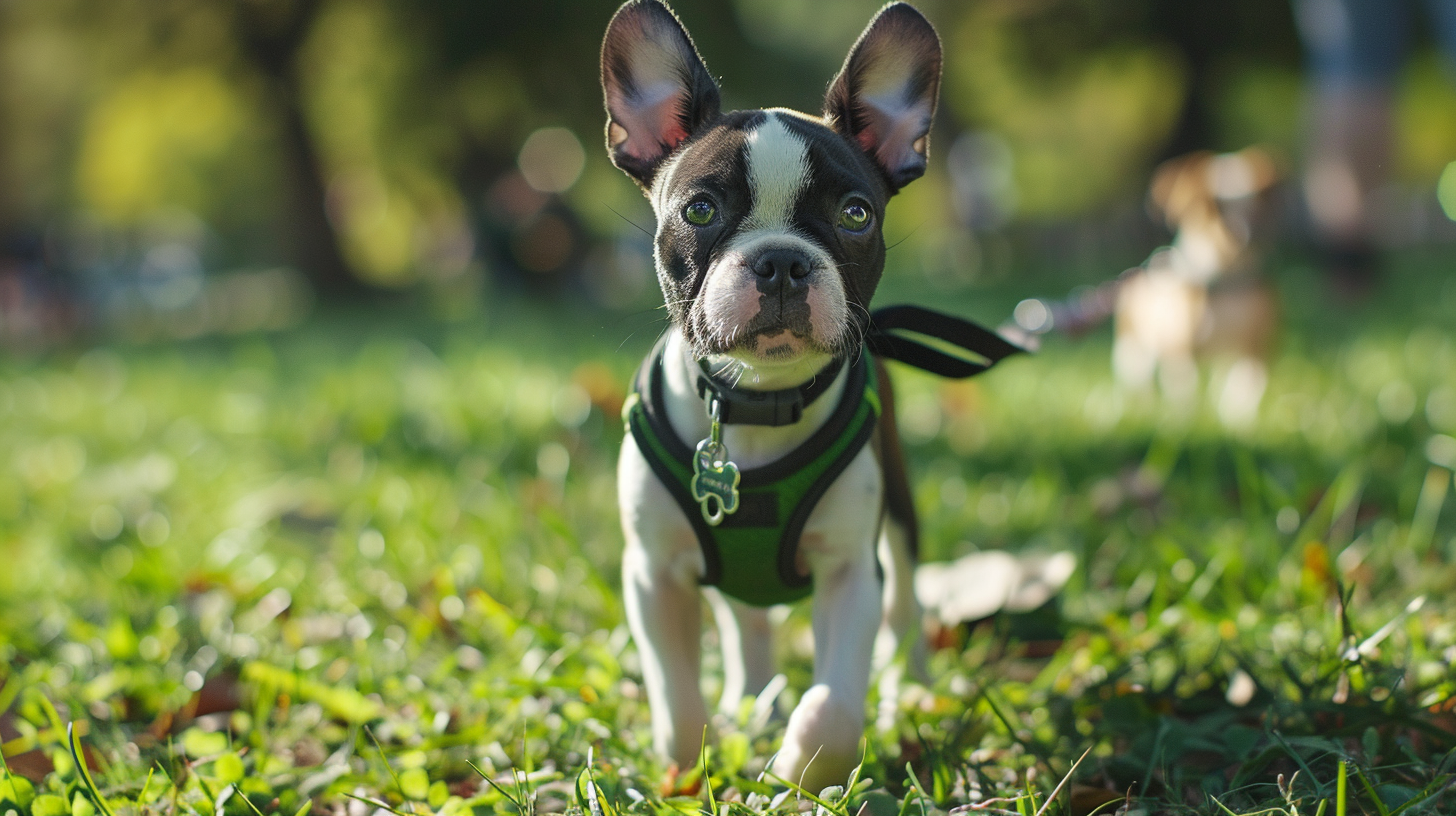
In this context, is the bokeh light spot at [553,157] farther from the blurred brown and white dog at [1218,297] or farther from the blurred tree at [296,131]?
the blurred brown and white dog at [1218,297]

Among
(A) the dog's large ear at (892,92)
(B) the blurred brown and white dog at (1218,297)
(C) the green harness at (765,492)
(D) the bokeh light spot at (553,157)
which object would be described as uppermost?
(A) the dog's large ear at (892,92)

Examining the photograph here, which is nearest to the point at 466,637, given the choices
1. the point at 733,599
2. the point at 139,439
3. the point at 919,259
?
the point at 733,599

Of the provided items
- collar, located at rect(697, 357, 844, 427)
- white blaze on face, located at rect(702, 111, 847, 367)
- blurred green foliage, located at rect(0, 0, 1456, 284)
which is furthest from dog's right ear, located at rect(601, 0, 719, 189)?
blurred green foliage, located at rect(0, 0, 1456, 284)

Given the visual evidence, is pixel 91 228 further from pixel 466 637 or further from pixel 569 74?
pixel 466 637

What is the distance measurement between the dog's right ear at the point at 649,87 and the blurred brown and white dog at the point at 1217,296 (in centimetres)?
316

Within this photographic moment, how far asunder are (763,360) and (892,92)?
0.60 metres

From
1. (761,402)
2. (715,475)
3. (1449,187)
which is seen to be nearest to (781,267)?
(761,402)

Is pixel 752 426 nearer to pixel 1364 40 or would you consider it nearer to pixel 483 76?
pixel 1364 40

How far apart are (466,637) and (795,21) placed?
25.4 metres

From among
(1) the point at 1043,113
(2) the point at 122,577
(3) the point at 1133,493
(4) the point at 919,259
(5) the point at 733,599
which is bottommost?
(4) the point at 919,259

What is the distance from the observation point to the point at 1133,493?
341 centimetres

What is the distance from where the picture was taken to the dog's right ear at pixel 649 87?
1.87 m

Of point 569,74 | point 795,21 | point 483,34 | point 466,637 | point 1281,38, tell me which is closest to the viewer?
point 466,637

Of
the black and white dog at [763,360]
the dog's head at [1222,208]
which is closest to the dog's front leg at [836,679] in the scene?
the black and white dog at [763,360]
